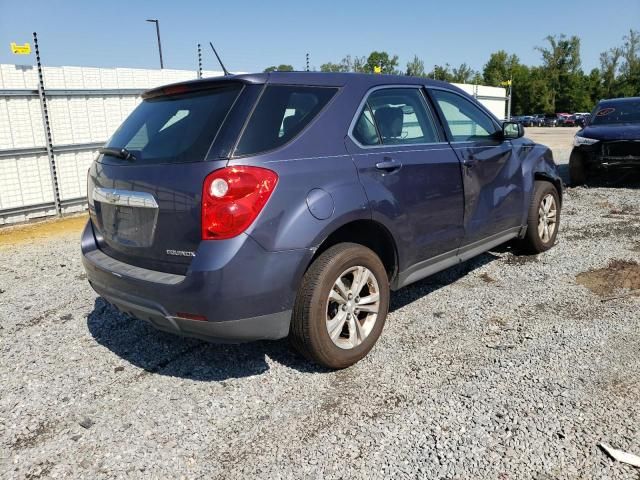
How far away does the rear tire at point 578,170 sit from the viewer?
9.80 meters

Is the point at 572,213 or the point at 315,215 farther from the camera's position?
the point at 572,213

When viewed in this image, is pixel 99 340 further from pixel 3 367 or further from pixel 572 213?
pixel 572 213

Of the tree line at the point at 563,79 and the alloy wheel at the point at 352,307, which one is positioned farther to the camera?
the tree line at the point at 563,79

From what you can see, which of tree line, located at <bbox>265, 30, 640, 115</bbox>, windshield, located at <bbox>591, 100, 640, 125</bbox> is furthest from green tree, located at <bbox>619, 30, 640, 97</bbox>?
windshield, located at <bbox>591, 100, 640, 125</bbox>

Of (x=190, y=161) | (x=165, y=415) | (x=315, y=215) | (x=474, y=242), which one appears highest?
(x=190, y=161)

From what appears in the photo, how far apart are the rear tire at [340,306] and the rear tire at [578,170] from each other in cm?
806

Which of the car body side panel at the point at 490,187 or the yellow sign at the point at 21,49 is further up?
the yellow sign at the point at 21,49

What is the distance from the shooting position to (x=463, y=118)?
166 inches

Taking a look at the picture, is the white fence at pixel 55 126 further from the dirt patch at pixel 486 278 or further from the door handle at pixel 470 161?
the door handle at pixel 470 161

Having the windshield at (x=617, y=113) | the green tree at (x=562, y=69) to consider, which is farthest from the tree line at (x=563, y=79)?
the windshield at (x=617, y=113)

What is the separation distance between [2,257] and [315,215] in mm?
5283

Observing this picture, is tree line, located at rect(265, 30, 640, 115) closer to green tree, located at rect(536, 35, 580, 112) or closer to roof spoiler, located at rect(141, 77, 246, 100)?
green tree, located at rect(536, 35, 580, 112)

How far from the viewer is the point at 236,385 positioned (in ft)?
10.0

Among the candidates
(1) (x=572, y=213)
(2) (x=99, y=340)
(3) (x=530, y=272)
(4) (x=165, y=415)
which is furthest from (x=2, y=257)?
(1) (x=572, y=213)
